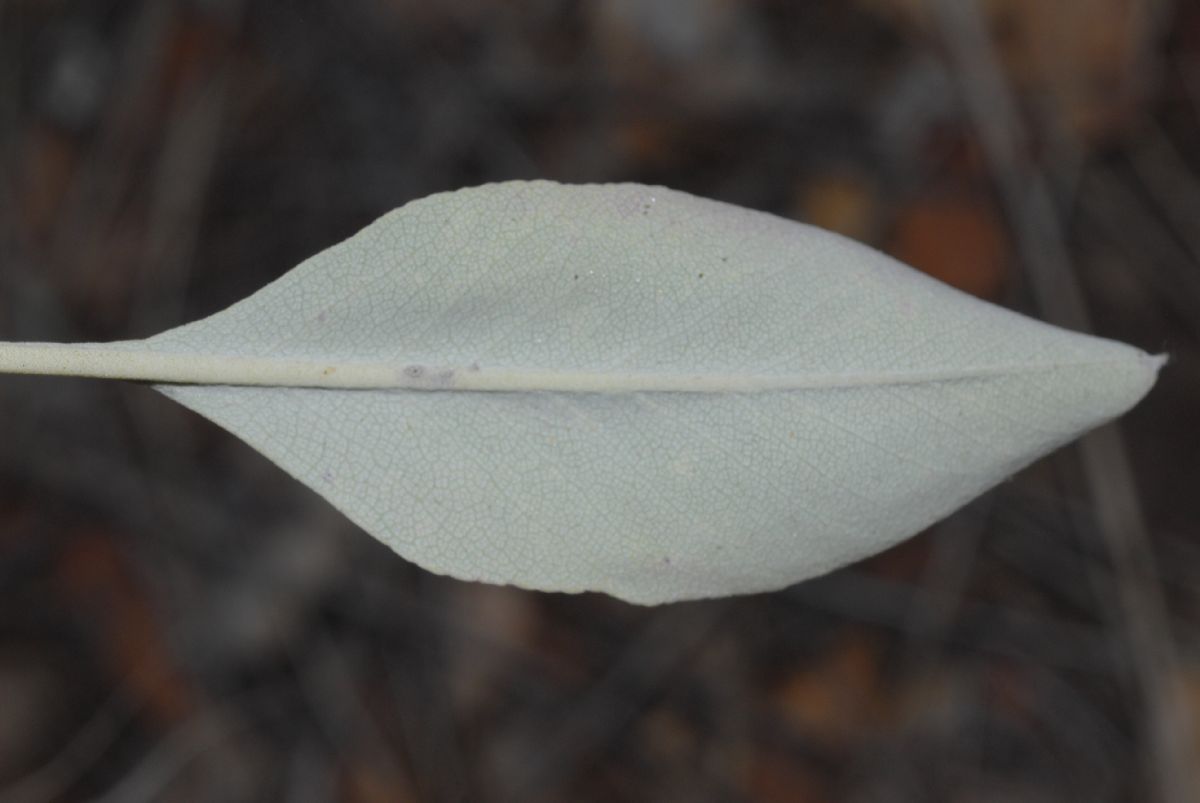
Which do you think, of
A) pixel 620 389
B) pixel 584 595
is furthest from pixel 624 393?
pixel 584 595

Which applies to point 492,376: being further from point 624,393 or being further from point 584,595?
point 584,595

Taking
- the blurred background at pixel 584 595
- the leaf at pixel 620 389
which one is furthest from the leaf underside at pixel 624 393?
the blurred background at pixel 584 595

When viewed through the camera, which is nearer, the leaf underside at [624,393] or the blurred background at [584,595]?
the leaf underside at [624,393]

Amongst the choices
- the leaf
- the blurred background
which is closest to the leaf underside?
the leaf

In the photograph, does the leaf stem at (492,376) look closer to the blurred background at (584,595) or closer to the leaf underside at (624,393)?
the leaf underside at (624,393)

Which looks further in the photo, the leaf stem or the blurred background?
the blurred background

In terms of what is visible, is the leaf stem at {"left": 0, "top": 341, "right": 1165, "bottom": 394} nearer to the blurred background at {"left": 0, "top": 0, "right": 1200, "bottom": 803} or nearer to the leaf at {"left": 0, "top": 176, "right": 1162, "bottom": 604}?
the leaf at {"left": 0, "top": 176, "right": 1162, "bottom": 604}
